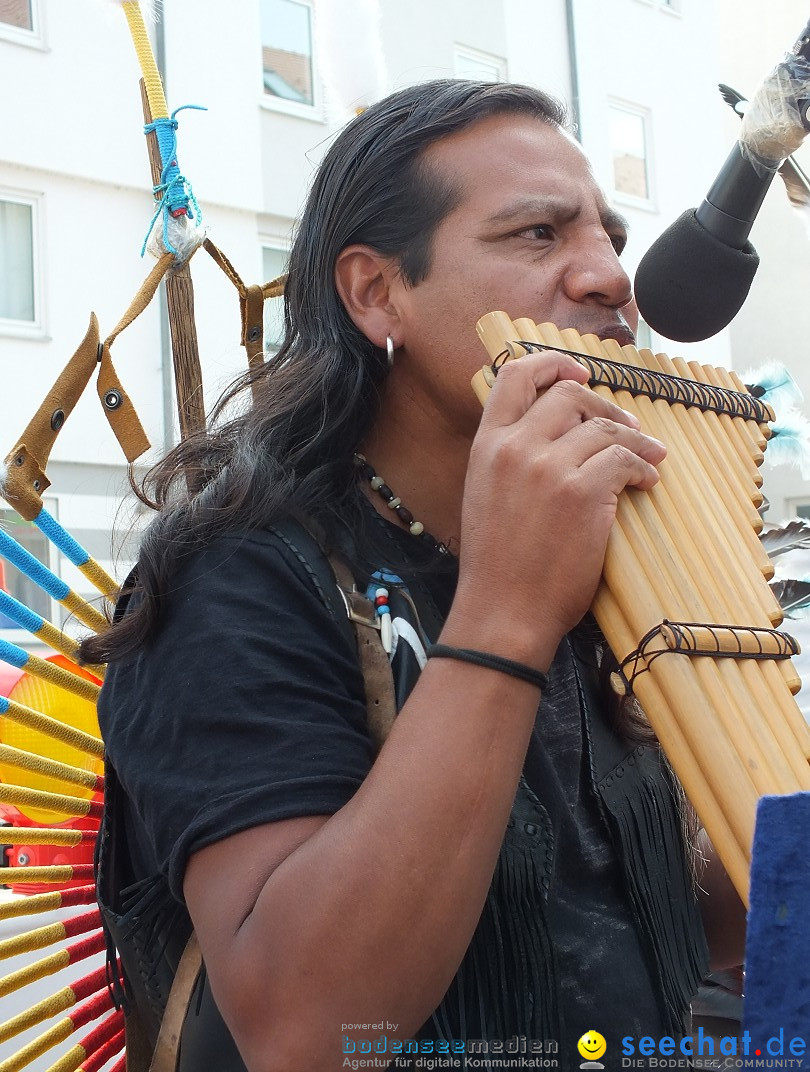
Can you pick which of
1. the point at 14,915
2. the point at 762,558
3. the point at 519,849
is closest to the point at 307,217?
the point at 762,558

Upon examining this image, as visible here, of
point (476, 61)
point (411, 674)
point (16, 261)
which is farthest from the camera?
point (476, 61)

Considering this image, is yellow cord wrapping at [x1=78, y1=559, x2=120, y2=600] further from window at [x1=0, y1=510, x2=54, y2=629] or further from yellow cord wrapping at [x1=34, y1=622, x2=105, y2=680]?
window at [x1=0, y1=510, x2=54, y2=629]

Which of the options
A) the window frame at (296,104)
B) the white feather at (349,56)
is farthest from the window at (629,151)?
the white feather at (349,56)

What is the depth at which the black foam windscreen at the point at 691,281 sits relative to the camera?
1481 mm

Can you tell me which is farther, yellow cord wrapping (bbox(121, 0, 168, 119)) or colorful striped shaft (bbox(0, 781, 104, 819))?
yellow cord wrapping (bbox(121, 0, 168, 119))

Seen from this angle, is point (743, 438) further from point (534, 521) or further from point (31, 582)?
point (31, 582)

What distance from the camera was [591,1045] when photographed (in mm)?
1377

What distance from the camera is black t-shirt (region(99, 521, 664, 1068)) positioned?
46.9 inches

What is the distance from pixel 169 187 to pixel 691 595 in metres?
1.47

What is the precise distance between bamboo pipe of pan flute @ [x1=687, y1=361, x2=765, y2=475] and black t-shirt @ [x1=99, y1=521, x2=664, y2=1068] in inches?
16.5

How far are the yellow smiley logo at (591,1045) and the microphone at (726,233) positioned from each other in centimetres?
89

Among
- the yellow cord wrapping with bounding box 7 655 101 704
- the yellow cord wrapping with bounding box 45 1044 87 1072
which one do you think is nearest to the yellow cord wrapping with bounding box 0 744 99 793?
the yellow cord wrapping with bounding box 7 655 101 704

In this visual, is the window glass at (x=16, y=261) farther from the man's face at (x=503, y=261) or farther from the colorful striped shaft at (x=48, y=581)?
the man's face at (x=503, y=261)

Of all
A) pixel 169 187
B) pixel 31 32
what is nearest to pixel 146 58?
pixel 169 187
